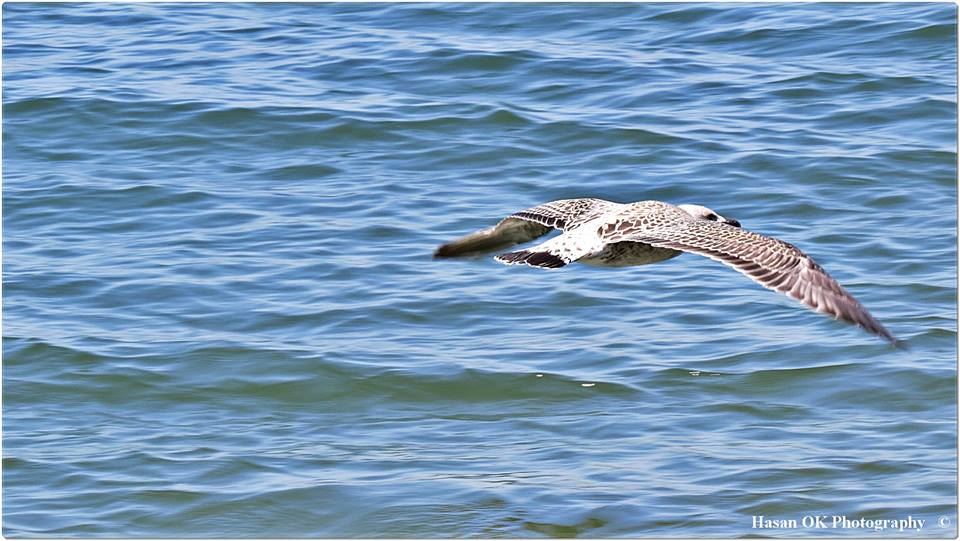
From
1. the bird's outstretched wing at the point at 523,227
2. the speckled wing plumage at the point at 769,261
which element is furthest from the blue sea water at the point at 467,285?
the speckled wing plumage at the point at 769,261

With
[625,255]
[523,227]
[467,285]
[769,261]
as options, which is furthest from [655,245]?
[467,285]

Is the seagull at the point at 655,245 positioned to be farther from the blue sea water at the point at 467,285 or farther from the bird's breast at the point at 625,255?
the blue sea water at the point at 467,285

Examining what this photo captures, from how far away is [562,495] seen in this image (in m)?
6.66

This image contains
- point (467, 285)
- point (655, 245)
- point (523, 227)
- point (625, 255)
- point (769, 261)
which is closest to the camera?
point (769, 261)

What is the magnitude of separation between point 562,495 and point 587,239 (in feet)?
3.70

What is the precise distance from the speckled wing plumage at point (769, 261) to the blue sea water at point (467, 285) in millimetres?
1081

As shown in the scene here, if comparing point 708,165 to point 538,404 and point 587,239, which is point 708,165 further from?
point 587,239

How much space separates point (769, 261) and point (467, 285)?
329 centimetres

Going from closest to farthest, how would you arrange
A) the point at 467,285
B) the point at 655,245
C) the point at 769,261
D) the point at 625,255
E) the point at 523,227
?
the point at 769,261, the point at 655,245, the point at 625,255, the point at 523,227, the point at 467,285

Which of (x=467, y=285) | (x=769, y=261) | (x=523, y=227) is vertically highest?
(x=769, y=261)

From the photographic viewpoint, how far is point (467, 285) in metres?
9.16

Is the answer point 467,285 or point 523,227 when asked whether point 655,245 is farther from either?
point 467,285

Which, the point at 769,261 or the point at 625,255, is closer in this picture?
the point at 769,261

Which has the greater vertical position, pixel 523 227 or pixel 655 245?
pixel 655 245
